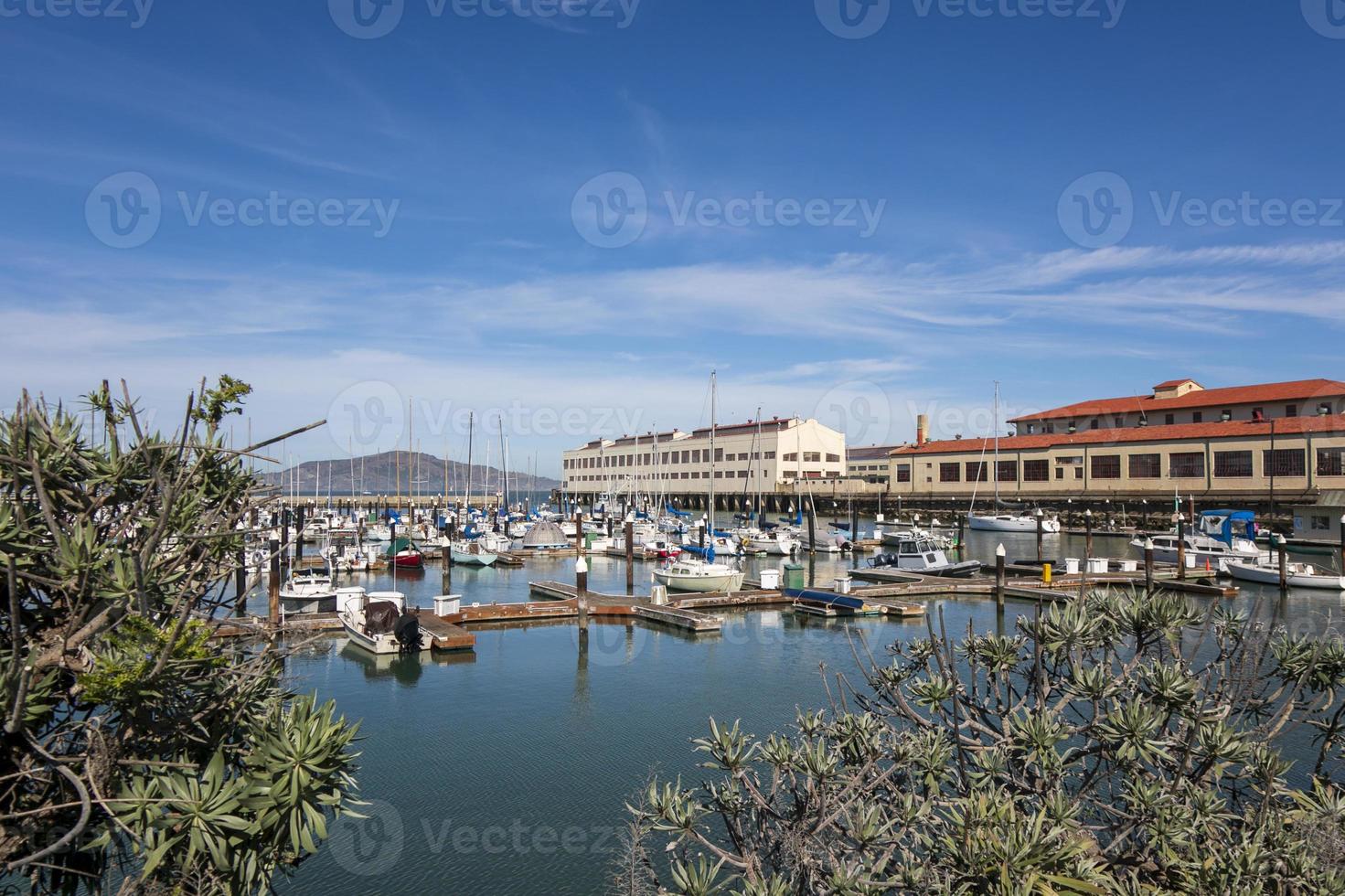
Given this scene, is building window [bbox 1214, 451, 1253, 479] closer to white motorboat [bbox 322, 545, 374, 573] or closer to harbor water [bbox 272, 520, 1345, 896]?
harbor water [bbox 272, 520, 1345, 896]

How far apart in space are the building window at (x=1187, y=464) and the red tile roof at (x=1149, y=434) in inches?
58.1

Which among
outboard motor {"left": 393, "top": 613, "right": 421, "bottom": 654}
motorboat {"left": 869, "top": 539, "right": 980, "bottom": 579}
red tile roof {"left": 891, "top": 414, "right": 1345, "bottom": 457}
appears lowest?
outboard motor {"left": 393, "top": 613, "right": 421, "bottom": 654}

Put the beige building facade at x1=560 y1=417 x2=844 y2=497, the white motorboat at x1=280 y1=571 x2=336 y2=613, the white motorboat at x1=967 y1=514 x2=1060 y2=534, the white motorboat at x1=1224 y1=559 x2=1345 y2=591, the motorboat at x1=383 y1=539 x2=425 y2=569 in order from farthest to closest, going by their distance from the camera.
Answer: the beige building facade at x1=560 y1=417 x2=844 y2=497
the white motorboat at x1=967 y1=514 x2=1060 y2=534
the motorboat at x1=383 y1=539 x2=425 y2=569
the white motorboat at x1=1224 y1=559 x2=1345 y2=591
the white motorboat at x1=280 y1=571 x2=336 y2=613

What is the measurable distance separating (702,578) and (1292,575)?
28.4 metres

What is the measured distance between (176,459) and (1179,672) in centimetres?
894

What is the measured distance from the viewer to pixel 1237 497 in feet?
218

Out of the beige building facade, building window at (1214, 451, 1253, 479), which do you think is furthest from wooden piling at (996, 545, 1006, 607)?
the beige building facade

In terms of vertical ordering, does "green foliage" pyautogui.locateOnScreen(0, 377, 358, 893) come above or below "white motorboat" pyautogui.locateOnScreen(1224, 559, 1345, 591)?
above

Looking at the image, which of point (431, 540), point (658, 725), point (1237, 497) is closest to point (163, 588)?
Result: point (658, 725)

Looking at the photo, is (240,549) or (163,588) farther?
(240,549)

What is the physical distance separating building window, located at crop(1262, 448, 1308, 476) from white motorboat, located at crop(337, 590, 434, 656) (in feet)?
211

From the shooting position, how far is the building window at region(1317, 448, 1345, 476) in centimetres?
6128

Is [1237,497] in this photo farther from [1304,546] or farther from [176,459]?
[176,459]

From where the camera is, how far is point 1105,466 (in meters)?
76.9
